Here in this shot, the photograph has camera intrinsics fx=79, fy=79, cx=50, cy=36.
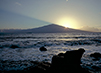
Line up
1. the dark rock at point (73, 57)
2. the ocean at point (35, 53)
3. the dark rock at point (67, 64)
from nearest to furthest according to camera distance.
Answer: the dark rock at point (67, 64), the dark rock at point (73, 57), the ocean at point (35, 53)

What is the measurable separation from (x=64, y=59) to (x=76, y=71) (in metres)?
1.06

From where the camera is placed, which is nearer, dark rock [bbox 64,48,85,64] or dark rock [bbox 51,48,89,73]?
dark rock [bbox 51,48,89,73]

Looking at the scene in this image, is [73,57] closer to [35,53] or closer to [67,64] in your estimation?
[67,64]

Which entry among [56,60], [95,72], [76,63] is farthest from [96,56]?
[56,60]

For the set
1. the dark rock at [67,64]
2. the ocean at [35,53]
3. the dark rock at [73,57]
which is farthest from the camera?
the ocean at [35,53]

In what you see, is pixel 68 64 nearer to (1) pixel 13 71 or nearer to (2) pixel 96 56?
(1) pixel 13 71

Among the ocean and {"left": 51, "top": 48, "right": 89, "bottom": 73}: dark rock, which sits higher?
{"left": 51, "top": 48, "right": 89, "bottom": 73}: dark rock

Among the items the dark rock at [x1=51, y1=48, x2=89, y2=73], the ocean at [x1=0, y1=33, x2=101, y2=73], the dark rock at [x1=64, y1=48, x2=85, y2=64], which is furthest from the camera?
the ocean at [x1=0, y1=33, x2=101, y2=73]

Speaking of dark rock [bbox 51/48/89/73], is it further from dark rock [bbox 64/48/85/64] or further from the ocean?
the ocean

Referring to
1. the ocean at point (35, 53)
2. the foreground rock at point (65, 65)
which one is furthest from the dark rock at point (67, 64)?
the ocean at point (35, 53)

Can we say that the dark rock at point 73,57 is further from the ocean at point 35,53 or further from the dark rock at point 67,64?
the ocean at point 35,53

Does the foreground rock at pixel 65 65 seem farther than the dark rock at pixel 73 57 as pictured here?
No

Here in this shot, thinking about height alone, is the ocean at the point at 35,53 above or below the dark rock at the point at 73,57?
below

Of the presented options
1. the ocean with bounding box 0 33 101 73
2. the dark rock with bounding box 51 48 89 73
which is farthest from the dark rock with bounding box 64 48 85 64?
the ocean with bounding box 0 33 101 73
